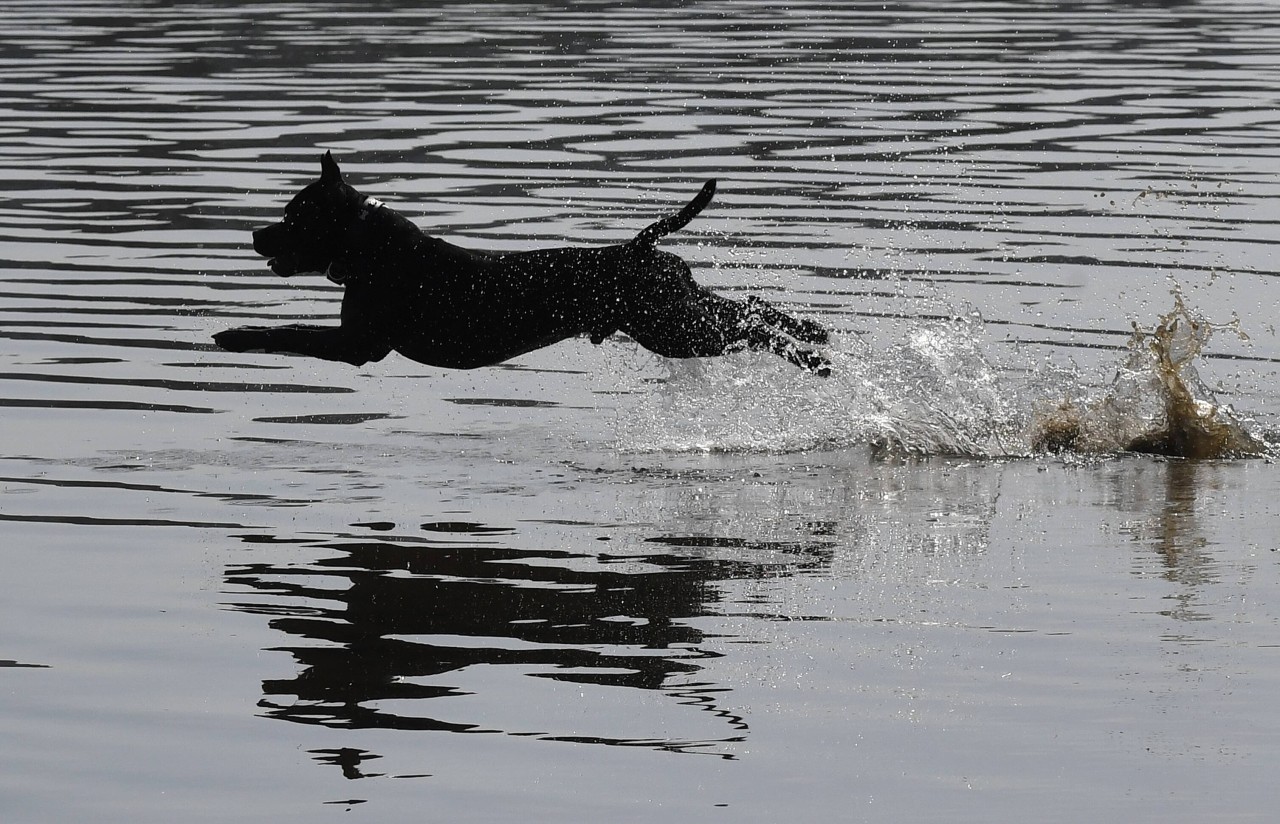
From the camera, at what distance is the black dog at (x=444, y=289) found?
8.38 meters

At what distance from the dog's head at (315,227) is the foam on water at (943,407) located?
59.2 inches

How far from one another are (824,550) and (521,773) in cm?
230

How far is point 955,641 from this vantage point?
6.11 metres

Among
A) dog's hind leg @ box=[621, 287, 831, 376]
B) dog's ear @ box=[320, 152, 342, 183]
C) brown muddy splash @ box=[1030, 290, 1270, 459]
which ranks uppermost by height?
dog's ear @ box=[320, 152, 342, 183]

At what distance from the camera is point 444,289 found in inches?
332

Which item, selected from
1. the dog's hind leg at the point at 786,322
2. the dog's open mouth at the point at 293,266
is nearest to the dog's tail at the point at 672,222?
the dog's hind leg at the point at 786,322

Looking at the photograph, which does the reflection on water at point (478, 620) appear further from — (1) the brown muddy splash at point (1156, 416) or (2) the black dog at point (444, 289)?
(1) the brown muddy splash at point (1156, 416)

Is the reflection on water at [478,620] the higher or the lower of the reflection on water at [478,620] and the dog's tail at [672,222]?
the lower

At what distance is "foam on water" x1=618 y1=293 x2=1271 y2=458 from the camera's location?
890 centimetres

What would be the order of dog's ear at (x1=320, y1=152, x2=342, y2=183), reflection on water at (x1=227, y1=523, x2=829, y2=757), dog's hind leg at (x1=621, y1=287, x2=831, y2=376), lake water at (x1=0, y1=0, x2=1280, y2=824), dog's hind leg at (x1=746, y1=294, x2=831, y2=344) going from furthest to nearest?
dog's hind leg at (x1=746, y1=294, x2=831, y2=344)
dog's hind leg at (x1=621, y1=287, x2=831, y2=376)
dog's ear at (x1=320, y1=152, x2=342, y2=183)
reflection on water at (x1=227, y1=523, x2=829, y2=757)
lake water at (x1=0, y1=0, x2=1280, y2=824)

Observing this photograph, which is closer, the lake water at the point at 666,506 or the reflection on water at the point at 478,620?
the lake water at the point at 666,506

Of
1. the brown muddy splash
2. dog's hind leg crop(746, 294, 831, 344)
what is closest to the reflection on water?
dog's hind leg crop(746, 294, 831, 344)

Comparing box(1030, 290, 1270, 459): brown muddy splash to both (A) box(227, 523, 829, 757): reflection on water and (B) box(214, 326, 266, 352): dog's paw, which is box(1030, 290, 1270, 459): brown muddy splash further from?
(B) box(214, 326, 266, 352): dog's paw

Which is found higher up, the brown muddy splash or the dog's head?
the dog's head
